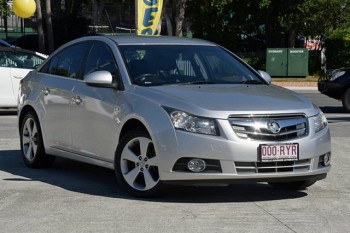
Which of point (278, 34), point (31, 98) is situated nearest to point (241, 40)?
point (278, 34)

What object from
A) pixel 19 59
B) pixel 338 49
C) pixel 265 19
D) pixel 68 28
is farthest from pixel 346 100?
pixel 68 28

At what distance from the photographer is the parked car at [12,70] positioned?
662 inches

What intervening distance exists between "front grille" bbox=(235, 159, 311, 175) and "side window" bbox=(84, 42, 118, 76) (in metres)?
1.91

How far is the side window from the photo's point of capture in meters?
8.61

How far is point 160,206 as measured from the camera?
741 cm

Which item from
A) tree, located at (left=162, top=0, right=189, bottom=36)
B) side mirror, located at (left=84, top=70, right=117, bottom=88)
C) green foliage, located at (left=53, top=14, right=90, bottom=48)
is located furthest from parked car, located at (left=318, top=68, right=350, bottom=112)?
green foliage, located at (left=53, top=14, right=90, bottom=48)

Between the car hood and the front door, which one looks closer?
the car hood

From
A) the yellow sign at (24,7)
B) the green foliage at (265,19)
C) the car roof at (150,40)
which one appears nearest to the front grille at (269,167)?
the car roof at (150,40)

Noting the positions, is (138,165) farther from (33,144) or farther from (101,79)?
(33,144)

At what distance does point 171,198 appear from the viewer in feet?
25.5

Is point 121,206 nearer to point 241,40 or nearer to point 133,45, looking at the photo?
point 133,45

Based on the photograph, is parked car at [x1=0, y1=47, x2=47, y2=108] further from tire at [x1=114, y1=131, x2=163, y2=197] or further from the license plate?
the license plate

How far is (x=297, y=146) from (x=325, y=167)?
1.86ft

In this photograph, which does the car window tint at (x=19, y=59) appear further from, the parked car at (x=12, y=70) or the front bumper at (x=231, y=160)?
the front bumper at (x=231, y=160)
